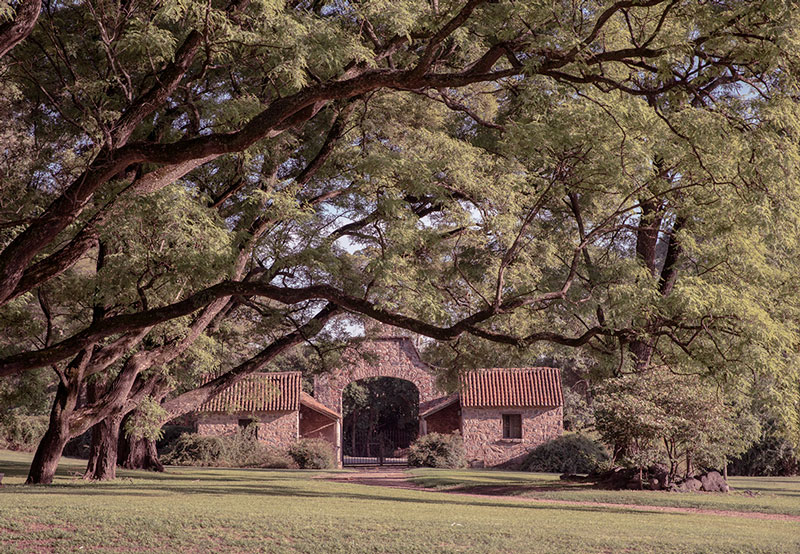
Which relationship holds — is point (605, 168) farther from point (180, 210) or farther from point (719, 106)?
point (180, 210)

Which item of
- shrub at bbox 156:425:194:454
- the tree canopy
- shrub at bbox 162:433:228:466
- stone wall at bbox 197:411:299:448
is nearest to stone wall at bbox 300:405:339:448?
stone wall at bbox 197:411:299:448

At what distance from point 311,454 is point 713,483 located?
1643 centimetres

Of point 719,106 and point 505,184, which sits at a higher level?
point 505,184

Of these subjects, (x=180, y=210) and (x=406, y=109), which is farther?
(x=406, y=109)

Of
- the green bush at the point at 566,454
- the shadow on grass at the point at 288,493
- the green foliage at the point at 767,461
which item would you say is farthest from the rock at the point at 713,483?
the green foliage at the point at 767,461

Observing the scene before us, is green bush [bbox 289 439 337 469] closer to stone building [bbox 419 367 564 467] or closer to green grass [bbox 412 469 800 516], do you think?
stone building [bbox 419 367 564 467]

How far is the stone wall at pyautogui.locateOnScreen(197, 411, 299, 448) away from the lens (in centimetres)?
3259

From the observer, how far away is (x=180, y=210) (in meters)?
11.1

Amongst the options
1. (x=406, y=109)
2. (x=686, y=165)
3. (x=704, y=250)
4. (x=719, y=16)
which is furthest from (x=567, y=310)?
(x=719, y=16)

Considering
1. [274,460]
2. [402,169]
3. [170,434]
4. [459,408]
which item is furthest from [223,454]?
[402,169]

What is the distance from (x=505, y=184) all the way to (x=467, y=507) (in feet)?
19.2

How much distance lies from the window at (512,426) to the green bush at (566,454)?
2.99m

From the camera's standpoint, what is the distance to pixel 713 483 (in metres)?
18.9

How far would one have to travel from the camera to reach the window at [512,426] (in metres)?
33.6
